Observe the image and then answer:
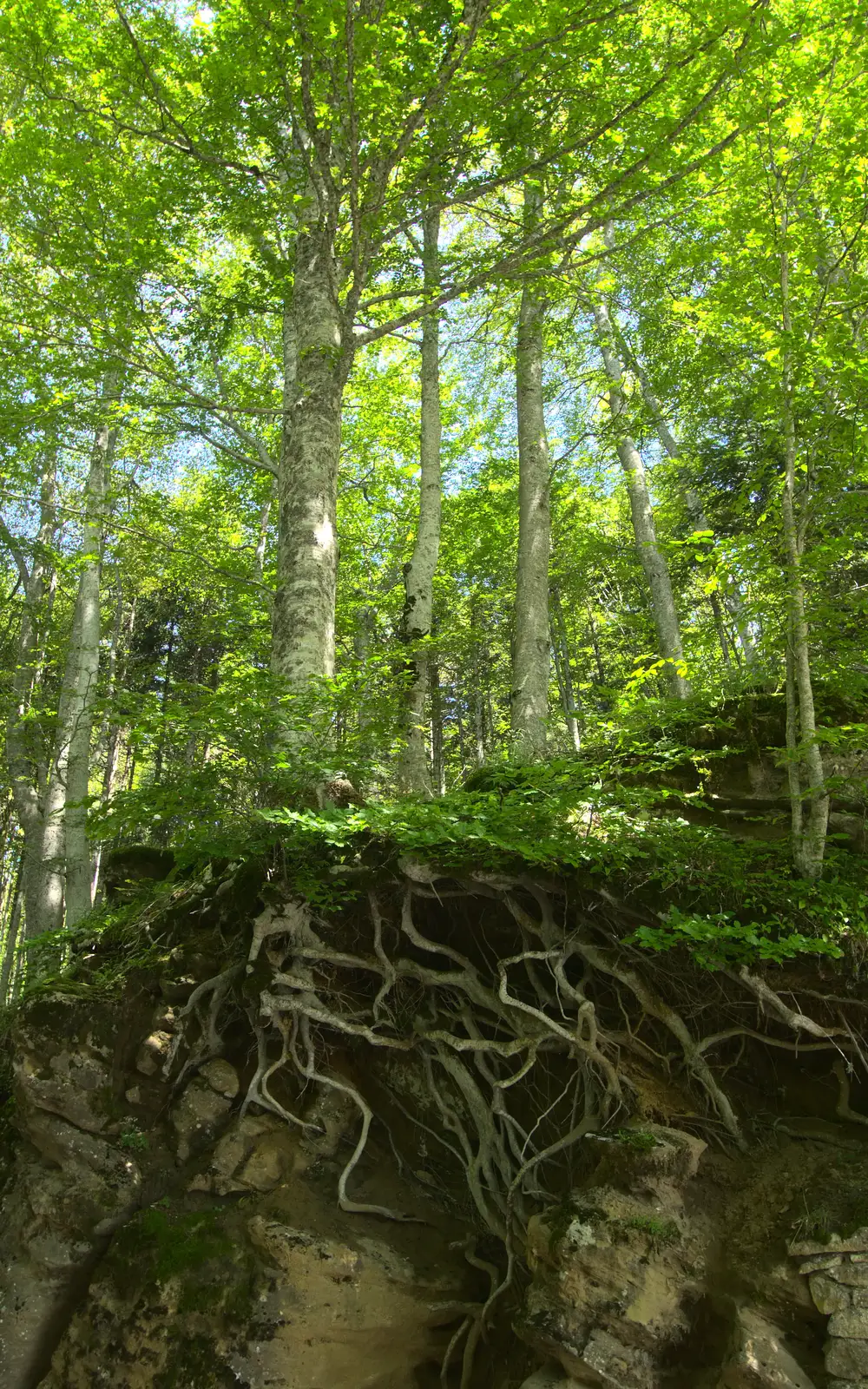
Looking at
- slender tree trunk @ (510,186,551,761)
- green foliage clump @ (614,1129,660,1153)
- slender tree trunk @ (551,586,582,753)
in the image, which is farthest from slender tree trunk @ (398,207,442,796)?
slender tree trunk @ (551,586,582,753)

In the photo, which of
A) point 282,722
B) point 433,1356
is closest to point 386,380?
point 282,722

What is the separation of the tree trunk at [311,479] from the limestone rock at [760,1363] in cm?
442

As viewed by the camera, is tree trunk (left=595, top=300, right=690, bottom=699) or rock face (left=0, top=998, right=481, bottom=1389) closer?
rock face (left=0, top=998, right=481, bottom=1389)

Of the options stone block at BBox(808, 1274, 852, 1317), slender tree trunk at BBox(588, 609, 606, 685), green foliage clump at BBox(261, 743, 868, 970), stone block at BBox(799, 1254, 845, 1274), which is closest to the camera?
stone block at BBox(808, 1274, 852, 1317)

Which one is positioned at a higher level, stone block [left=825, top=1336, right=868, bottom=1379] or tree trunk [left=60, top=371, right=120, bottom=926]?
tree trunk [left=60, top=371, right=120, bottom=926]

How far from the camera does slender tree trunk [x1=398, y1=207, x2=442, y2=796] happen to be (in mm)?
8141

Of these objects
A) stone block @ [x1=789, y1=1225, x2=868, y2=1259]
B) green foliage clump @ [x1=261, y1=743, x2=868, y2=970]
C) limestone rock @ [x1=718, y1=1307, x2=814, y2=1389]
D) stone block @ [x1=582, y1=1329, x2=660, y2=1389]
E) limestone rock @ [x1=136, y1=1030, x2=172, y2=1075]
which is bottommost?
stone block @ [x1=582, y1=1329, x2=660, y2=1389]

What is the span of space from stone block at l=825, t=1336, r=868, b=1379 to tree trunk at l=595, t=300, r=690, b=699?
752 centimetres

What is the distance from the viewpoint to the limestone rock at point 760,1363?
3.68 meters

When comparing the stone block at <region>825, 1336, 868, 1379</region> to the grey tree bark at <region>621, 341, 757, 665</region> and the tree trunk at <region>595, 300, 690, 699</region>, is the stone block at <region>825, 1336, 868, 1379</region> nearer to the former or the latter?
the grey tree bark at <region>621, 341, 757, 665</region>

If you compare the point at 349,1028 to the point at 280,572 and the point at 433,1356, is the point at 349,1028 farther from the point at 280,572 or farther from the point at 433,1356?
the point at 280,572

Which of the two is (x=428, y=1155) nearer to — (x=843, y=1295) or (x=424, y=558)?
(x=843, y=1295)

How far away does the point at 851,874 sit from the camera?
4.39 metres

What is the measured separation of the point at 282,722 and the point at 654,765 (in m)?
2.54
